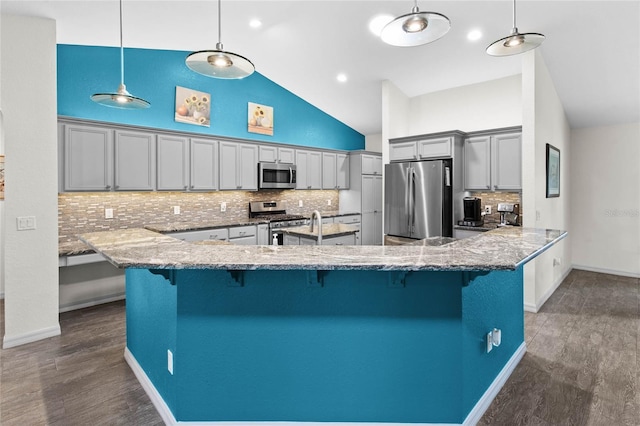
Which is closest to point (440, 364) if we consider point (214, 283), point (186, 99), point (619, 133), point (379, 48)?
point (214, 283)

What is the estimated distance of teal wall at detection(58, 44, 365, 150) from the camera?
4164mm

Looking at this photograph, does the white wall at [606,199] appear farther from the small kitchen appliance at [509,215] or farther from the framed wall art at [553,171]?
the small kitchen appliance at [509,215]

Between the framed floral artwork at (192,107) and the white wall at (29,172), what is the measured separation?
1925mm

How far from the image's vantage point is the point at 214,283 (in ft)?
6.17

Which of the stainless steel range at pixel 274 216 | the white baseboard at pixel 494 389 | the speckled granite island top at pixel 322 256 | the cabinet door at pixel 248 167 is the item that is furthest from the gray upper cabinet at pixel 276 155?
the white baseboard at pixel 494 389

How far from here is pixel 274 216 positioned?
6047mm

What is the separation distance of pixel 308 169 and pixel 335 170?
72 centimetres

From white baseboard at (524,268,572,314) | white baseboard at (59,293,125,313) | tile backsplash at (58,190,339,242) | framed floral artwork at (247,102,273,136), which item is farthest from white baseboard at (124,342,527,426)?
framed floral artwork at (247,102,273,136)

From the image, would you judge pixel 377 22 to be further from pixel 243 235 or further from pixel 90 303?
pixel 90 303

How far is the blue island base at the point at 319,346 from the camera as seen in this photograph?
188 cm

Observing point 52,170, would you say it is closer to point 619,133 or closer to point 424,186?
point 424,186

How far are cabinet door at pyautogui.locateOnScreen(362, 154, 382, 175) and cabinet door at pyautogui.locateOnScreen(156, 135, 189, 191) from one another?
3616mm

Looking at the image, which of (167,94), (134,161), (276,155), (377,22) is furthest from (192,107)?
(377,22)

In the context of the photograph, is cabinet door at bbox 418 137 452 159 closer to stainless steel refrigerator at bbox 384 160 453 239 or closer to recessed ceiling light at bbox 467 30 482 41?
stainless steel refrigerator at bbox 384 160 453 239
